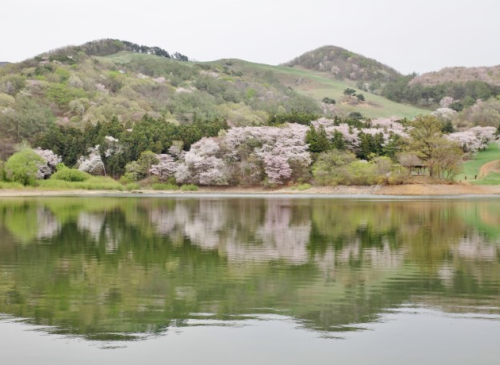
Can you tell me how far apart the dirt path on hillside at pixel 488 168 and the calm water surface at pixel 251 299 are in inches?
2180

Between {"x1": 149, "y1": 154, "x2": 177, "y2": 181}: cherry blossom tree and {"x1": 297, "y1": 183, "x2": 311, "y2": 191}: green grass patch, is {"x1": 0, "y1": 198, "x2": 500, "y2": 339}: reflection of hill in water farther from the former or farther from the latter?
{"x1": 149, "y1": 154, "x2": 177, "y2": 181}: cherry blossom tree

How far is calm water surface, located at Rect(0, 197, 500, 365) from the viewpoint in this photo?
9.37 meters

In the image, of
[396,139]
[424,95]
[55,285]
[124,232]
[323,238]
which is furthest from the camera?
[424,95]

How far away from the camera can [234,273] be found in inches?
622

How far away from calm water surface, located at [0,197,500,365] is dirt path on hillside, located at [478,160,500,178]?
55.4 meters

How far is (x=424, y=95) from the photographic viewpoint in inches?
7766

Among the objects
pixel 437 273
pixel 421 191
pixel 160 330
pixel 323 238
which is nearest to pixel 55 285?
pixel 160 330

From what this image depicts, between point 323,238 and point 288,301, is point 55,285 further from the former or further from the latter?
point 323,238

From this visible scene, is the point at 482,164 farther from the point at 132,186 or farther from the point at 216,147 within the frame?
the point at 132,186

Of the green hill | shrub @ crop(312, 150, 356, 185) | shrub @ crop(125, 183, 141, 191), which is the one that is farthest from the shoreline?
the green hill

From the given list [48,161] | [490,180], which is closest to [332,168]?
[490,180]

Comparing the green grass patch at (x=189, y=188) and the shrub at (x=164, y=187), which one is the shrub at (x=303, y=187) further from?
the shrub at (x=164, y=187)

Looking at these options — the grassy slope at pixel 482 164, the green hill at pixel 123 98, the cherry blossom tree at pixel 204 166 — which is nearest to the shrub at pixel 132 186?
the cherry blossom tree at pixel 204 166

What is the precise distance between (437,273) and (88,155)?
277 feet
